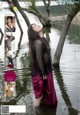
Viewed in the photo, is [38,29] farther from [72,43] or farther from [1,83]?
[72,43]

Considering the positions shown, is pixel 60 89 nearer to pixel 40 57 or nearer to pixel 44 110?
pixel 44 110

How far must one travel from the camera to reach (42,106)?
9.08 meters

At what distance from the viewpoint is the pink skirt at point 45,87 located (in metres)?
8.77

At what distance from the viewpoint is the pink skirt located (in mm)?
8773

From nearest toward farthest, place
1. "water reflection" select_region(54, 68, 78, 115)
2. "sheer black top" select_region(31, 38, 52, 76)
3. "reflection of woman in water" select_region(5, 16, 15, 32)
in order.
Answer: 1. "sheer black top" select_region(31, 38, 52, 76)
2. "water reflection" select_region(54, 68, 78, 115)
3. "reflection of woman in water" select_region(5, 16, 15, 32)

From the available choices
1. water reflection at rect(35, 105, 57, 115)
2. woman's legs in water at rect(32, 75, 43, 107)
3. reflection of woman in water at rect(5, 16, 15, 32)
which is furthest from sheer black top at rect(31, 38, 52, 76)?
reflection of woman in water at rect(5, 16, 15, 32)

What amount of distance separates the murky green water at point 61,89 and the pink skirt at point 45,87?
11.3 inches

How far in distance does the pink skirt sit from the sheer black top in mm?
135

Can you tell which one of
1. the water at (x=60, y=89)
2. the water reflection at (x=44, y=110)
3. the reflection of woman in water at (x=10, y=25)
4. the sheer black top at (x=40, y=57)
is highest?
the reflection of woman in water at (x=10, y=25)

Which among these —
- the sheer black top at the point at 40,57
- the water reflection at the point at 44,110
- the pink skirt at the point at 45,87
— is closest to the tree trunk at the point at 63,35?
the sheer black top at the point at 40,57

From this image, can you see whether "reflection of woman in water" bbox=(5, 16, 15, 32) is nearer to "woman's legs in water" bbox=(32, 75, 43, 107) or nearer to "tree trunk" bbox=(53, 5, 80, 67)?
"woman's legs in water" bbox=(32, 75, 43, 107)

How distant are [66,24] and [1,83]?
346cm

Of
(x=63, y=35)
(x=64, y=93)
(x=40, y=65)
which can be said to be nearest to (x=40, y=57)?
(x=40, y=65)

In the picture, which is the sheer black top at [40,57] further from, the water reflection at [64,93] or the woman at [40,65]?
the water reflection at [64,93]
